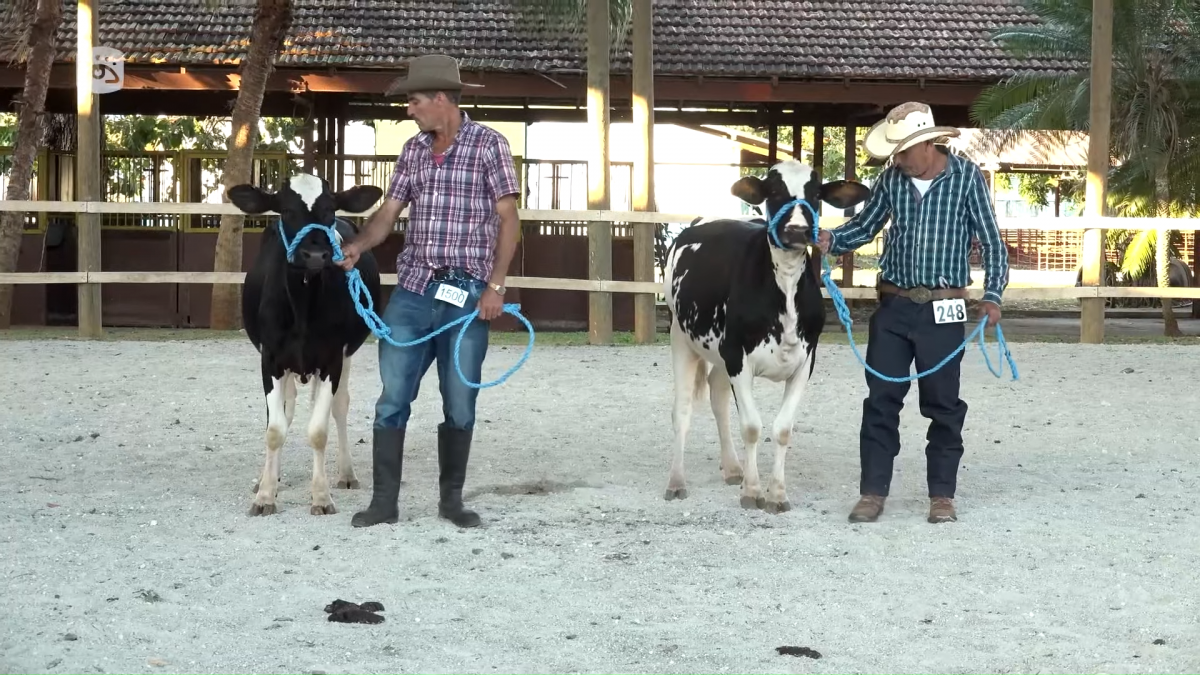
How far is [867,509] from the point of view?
6695 mm

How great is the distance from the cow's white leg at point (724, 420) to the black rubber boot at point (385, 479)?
191 centimetres

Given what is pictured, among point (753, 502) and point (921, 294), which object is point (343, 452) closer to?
point (753, 502)

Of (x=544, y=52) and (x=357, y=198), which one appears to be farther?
(x=544, y=52)

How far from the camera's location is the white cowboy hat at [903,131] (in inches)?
259

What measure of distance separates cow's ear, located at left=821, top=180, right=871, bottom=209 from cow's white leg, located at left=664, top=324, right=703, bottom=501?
1145 mm

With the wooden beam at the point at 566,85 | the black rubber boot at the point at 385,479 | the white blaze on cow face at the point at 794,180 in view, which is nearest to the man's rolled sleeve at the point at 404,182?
the black rubber boot at the point at 385,479

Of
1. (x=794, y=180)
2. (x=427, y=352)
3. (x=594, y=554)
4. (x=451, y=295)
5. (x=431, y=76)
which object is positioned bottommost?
(x=594, y=554)

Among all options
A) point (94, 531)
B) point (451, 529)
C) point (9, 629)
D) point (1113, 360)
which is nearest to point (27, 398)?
point (94, 531)

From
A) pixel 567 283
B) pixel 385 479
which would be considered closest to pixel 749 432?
pixel 385 479

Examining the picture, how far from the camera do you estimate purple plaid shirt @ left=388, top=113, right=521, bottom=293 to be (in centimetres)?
634

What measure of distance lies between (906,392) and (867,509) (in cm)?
56

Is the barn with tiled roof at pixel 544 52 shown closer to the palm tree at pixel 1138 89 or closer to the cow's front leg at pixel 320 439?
the palm tree at pixel 1138 89

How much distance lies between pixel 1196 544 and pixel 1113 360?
731cm

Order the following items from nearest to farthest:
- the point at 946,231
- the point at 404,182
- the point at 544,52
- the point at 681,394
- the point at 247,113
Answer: the point at 404,182 < the point at 946,231 < the point at 681,394 < the point at 247,113 < the point at 544,52
